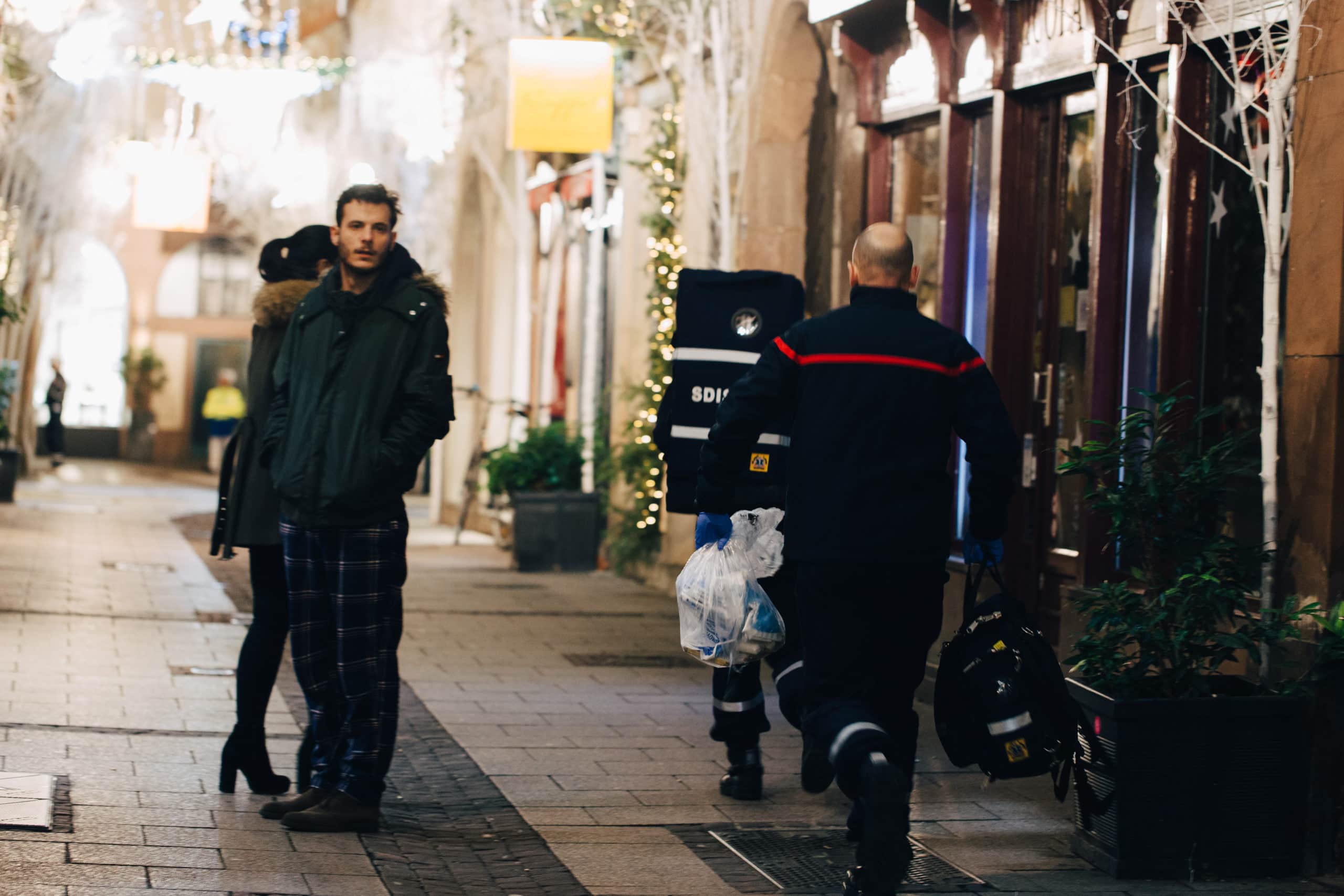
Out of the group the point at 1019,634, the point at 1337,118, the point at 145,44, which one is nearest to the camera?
the point at 1019,634

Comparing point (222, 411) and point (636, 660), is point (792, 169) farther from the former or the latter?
point (222, 411)

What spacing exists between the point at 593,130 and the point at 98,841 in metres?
9.88

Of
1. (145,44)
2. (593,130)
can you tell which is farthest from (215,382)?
(593,130)

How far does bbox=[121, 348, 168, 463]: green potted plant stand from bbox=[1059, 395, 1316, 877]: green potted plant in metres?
36.9

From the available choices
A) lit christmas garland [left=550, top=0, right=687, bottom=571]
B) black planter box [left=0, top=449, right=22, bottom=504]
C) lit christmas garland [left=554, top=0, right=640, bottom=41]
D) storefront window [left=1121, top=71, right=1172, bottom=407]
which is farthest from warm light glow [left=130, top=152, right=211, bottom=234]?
storefront window [left=1121, top=71, right=1172, bottom=407]

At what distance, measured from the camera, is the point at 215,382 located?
4175 centimetres

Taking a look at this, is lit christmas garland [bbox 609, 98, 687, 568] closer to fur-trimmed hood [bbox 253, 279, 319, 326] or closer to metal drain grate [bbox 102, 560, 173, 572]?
metal drain grate [bbox 102, 560, 173, 572]

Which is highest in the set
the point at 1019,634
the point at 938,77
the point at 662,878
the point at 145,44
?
the point at 145,44

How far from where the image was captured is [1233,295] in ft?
25.1

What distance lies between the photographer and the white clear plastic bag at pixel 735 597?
6.01 m

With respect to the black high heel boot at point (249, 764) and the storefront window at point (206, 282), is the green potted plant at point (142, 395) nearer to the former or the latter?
the storefront window at point (206, 282)

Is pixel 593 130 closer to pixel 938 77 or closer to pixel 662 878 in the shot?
pixel 938 77

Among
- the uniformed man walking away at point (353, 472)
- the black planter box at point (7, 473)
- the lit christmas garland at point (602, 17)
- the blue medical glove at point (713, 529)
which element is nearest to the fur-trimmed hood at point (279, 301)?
the uniformed man walking away at point (353, 472)

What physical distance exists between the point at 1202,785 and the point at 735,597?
155cm
